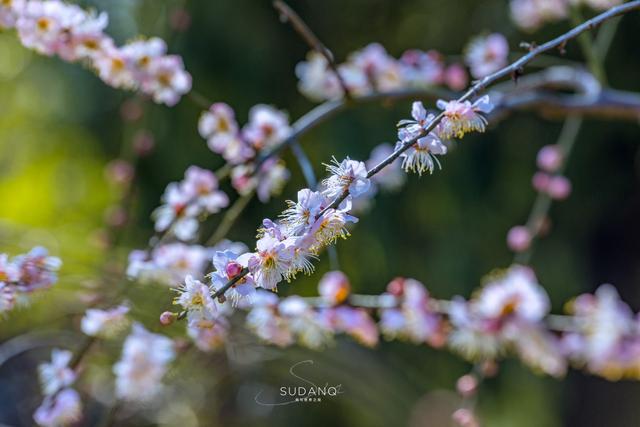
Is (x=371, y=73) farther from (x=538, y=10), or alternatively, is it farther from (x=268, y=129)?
(x=538, y=10)

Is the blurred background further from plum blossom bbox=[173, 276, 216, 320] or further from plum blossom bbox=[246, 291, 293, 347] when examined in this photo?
plum blossom bbox=[173, 276, 216, 320]

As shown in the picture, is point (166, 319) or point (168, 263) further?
point (168, 263)

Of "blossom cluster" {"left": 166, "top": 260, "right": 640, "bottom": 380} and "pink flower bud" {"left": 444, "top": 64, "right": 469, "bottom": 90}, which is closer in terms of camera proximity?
"blossom cluster" {"left": 166, "top": 260, "right": 640, "bottom": 380}

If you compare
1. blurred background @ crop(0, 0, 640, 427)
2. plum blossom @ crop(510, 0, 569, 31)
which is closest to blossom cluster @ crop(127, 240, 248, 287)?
plum blossom @ crop(510, 0, 569, 31)

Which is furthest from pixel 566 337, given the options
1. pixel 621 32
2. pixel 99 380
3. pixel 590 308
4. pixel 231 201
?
pixel 621 32

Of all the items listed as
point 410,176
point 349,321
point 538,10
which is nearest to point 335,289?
point 349,321

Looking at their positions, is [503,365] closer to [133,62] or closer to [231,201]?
[231,201]

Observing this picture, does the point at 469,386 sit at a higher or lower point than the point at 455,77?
lower
